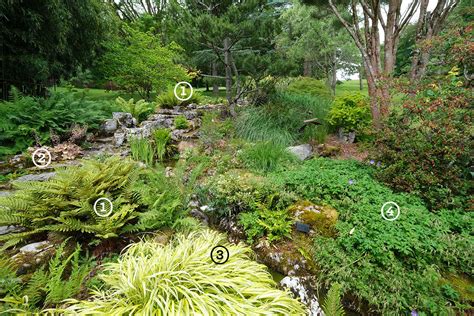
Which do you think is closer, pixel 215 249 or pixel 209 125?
pixel 215 249

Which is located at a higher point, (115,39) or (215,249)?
(115,39)

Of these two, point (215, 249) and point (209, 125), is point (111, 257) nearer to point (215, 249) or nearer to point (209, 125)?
point (215, 249)

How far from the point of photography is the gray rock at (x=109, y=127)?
5.46 meters

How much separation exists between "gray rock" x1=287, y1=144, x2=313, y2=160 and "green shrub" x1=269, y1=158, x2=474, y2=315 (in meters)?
1.54

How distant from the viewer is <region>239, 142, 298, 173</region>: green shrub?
12.6 ft

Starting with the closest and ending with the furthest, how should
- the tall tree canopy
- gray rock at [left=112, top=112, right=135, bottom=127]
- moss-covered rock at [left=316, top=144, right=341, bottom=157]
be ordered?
moss-covered rock at [left=316, top=144, right=341, bottom=157] < the tall tree canopy < gray rock at [left=112, top=112, right=135, bottom=127]

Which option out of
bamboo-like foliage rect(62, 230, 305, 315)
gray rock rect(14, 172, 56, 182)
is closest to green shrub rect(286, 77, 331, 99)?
gray rock rect(14, 172, 56, 182)

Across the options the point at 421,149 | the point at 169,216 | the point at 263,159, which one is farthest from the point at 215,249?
the point at 421,149

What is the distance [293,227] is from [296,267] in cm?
47

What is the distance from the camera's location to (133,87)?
9836mm

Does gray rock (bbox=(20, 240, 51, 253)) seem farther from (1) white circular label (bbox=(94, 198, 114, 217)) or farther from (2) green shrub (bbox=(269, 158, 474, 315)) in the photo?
(2) green shrub (bbox=(269, 158, 474, 315))

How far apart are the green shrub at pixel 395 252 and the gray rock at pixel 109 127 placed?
4857mm

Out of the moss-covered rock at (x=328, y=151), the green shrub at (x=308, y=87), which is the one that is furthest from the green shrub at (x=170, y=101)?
the moss-covered rock at (x=328, y=151)

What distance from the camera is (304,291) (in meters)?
2.06
